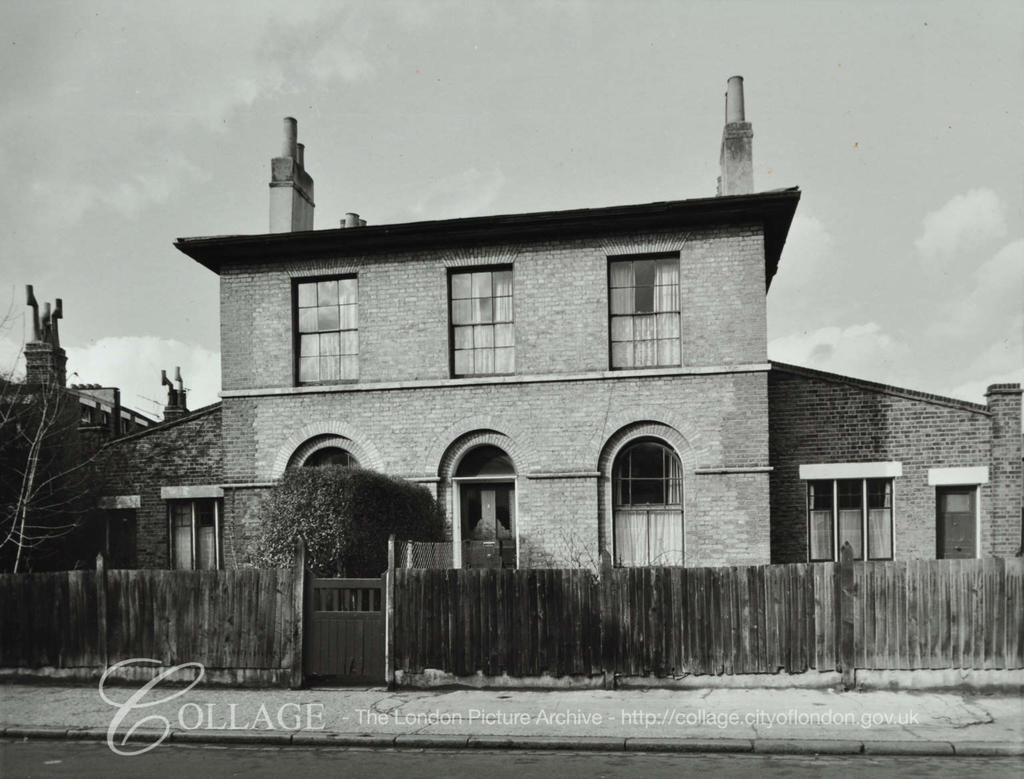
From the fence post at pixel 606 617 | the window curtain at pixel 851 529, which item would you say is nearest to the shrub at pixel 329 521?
the fence post at pixel 606 617

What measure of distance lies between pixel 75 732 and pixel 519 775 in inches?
208

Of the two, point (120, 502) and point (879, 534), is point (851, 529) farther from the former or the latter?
point (120, 502)

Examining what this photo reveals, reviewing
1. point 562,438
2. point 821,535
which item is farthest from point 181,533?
point 821,535

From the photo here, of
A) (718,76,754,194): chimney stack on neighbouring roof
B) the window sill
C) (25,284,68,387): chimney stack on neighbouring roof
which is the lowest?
the window sill

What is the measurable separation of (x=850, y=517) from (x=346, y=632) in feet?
32.2

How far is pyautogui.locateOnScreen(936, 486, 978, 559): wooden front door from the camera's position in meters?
16.2

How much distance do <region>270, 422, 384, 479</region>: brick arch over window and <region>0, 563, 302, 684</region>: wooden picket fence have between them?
524cm

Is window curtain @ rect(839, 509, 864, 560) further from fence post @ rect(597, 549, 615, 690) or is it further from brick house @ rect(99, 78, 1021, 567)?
fence post @ rect(597, 549, 615, 690)

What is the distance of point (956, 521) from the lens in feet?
53.3

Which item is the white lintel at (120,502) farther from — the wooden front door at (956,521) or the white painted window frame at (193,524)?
the wooden front door at (956,521)

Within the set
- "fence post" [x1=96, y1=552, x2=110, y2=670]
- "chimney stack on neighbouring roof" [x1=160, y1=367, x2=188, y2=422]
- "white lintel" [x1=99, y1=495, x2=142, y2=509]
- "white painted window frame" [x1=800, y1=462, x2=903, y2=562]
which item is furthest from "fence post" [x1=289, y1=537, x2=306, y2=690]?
"chimney stack on neighbouring roof" [x1=160, y1=367, x2=188, y2=422]

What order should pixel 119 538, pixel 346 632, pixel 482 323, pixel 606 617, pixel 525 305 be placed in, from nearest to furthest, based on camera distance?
pixel 606 617, pixel 346 632, pixel 525 305, pixel 482 323, pixel 119 538

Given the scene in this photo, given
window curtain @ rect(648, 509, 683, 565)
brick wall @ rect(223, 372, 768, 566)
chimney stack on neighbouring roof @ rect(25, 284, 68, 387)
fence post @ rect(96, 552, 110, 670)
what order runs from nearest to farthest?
fence post @ rect(96, 552, 110, 670) → brick wall @ rect(223, 372, 768, 566) → window curtain @ rect(648, 509, 683, 565) → chimney stack on neighbouring roof @ rect(25, 284, 68, 387)

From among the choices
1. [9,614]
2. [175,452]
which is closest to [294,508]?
[9,614]
